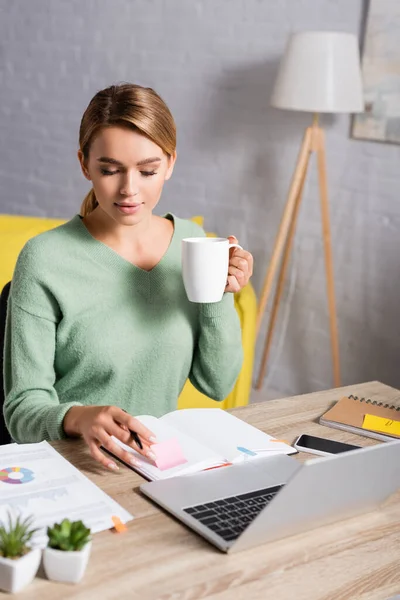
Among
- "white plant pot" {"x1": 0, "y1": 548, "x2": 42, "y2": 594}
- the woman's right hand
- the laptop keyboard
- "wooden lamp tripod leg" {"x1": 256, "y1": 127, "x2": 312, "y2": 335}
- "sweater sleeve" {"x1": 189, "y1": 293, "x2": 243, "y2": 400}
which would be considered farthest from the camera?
"wooden lamp tripod leg" {"x1": 256, "y1": 127, "x2": 312, "y2": 335}

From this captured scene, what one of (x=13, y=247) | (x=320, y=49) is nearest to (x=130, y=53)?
(x=320, y=49)

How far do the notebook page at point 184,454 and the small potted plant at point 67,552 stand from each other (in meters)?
0.27

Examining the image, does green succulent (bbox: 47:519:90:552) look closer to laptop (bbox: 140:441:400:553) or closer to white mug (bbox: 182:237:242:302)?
laptop (bbox: 140:441:400:553)

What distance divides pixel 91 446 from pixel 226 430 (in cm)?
25

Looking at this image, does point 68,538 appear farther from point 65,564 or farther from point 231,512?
point 231,512

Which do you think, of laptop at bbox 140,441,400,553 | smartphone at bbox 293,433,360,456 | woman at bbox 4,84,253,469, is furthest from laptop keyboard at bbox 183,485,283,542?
woman at bbox 4,84,253,469

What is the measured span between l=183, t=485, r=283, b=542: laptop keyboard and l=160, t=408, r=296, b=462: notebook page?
0.13m

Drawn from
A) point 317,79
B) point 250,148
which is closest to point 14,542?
point 317,79

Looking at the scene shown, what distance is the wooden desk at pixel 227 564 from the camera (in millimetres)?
948

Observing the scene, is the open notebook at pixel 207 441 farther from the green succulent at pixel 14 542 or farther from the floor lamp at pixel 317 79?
the floor lamp at pixel 317 79

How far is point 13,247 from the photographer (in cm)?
281

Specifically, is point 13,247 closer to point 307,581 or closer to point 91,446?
point 91,446

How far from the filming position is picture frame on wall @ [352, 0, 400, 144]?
10.7 feet

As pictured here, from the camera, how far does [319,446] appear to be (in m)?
1.38
